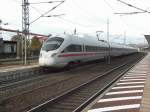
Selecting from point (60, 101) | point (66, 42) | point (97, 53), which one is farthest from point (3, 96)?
point (97, 53)

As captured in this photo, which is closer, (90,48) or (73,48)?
(73,48)

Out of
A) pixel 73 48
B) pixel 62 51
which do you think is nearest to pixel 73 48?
pixel 73 48

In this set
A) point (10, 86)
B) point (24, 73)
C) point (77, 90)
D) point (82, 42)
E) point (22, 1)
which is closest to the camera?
point (77, 90)

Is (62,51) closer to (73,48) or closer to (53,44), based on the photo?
(53,44)

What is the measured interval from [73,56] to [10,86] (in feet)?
32.5

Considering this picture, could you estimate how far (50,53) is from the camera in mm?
23594

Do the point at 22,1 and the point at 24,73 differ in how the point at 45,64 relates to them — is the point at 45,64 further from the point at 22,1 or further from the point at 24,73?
the point at 22,1

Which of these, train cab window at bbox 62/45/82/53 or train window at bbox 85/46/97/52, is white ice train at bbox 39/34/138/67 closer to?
train cab window at bbox 62/45/82/53

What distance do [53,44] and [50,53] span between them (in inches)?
41.3

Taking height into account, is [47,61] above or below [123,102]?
above

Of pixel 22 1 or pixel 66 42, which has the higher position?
pixel 22 1

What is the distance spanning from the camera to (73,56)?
86.1ft

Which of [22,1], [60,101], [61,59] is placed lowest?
[60,101]

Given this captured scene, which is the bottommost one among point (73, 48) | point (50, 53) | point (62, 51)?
point (50, 53)
